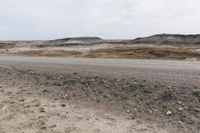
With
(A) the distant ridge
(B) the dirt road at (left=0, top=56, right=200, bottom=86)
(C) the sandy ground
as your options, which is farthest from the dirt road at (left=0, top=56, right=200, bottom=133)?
(A) the distant ridge

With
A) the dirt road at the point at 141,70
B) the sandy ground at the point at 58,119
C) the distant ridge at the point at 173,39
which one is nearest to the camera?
the sandy ground at the point at 58,119

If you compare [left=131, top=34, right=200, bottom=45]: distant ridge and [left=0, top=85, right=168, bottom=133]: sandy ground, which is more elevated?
[left=131, top=34, right=200, bottom=45]: distant ridge

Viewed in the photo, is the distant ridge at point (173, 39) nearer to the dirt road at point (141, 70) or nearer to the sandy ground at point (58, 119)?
the dirt road at point (141, 70)

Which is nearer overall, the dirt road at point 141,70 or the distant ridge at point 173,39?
the dirt road at point 141,70

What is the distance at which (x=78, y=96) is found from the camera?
9.07 meters

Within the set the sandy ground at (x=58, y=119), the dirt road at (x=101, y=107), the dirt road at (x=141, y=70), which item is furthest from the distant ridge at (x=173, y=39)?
the sandy ground at (x=58, y=119)

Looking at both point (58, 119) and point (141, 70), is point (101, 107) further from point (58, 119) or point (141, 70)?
point (141, 70)

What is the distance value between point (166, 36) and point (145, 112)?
81469 mm

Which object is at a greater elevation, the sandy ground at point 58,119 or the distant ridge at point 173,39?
the distant ridge at point 173,39

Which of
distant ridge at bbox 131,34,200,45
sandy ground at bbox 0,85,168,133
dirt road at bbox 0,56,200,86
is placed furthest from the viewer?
distant ridge at bbox 131,34,200,45

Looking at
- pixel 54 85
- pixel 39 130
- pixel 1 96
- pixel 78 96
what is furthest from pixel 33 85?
pixel 39 130

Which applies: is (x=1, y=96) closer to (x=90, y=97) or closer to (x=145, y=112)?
(x=90, y=97)

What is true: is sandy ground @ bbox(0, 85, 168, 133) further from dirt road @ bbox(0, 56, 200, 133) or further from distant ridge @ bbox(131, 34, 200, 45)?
distant ridge @ bbox(131, 34, 200, 45)

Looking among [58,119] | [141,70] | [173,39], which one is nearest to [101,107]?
[58,119]
